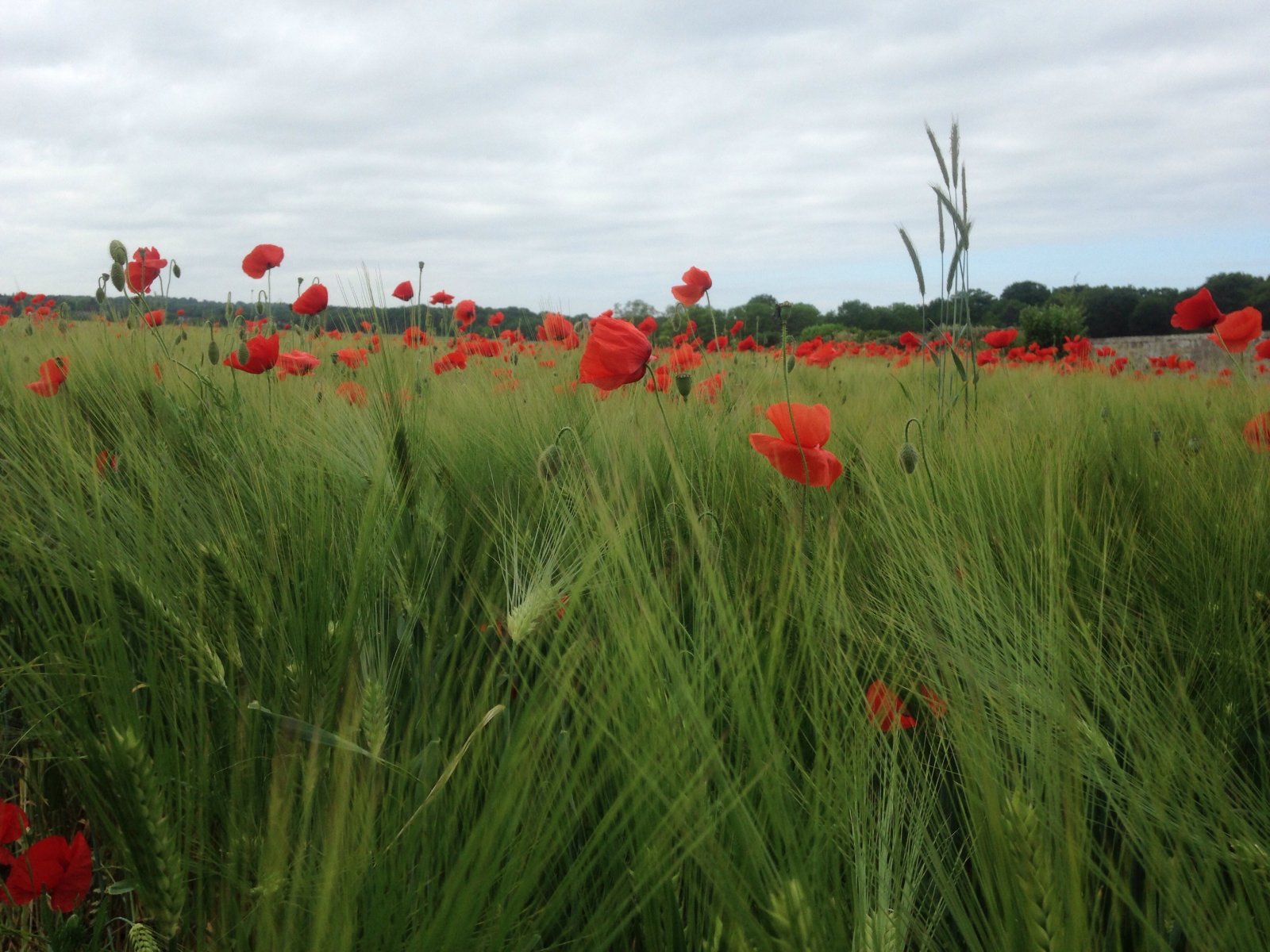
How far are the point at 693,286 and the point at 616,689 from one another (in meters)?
1.91

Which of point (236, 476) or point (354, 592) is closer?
point (354, 592)

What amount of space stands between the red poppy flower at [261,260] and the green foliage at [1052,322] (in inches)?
470

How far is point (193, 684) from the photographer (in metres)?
0.81

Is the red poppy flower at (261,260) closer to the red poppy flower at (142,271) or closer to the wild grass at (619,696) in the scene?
the red poppy flower at (142,271)

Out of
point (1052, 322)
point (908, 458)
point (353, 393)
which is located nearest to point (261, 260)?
point (353, 393)

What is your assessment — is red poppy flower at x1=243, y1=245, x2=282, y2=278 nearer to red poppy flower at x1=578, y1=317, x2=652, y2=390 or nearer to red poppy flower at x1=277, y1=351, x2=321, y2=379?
red poppy flower at x1=277, y1=351, x2=321, y2=379

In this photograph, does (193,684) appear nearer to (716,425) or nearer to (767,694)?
(767,694)

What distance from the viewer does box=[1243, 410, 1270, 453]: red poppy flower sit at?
1386 millimetres

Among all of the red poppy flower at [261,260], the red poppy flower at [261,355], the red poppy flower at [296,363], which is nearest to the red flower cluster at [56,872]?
Answer: the red poppy flower at [261,355]

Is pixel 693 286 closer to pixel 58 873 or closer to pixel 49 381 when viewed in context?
pixel 49 381

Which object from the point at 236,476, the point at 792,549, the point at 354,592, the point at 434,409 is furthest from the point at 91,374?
the point at 792,549

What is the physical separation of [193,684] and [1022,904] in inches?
28.6

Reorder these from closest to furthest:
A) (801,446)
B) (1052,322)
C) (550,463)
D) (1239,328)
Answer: (801,446) < (550,463) < (1239,328) < (1052,322)

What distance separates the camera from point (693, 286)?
2.38m
